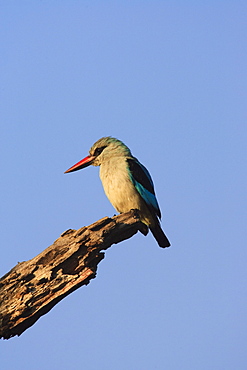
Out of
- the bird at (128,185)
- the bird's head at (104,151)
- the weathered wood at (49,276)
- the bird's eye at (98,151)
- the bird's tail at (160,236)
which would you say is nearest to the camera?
the weathered wood at (49,276)

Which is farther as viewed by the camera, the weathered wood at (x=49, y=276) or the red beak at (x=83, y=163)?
the red beak at (x=83, y=163)

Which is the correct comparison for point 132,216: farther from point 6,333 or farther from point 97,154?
point 97,154

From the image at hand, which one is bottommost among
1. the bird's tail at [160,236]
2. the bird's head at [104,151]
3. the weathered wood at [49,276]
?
the weathered wood at [49,276]

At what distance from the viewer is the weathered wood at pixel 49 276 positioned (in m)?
4.94

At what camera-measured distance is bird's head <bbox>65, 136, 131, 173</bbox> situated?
8305 mm

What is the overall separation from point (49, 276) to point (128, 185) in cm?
296

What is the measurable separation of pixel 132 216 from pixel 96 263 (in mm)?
921

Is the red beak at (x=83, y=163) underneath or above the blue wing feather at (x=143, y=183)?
above

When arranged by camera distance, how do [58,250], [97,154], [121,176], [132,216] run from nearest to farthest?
[58,250]
[132,216]
[121,176]
[97,154]

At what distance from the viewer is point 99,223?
5.57 m

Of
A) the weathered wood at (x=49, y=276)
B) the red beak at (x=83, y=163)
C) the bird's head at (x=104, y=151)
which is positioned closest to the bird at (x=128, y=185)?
the bird's head at (x=104, y=151)

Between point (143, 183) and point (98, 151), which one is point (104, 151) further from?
point (143, 183)

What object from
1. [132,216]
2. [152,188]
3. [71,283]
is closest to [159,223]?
[152,188]

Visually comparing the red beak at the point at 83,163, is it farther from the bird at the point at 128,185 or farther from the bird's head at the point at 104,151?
the bird at the point at 128,185
